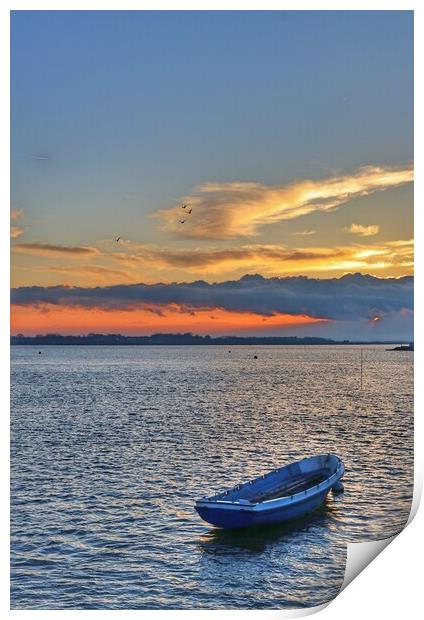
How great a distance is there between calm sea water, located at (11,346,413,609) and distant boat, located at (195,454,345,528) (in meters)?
0.51

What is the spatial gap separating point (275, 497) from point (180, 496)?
12.4ft

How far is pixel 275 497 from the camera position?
24.9 meters

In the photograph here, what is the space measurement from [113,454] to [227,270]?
151ft

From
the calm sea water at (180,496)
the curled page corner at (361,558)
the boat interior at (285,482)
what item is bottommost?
the calm sea water at (180,496)

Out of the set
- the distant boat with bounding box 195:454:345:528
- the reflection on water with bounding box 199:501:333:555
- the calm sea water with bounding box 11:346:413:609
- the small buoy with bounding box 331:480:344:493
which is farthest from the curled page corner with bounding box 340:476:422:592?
the small buoy with bounding box 331:480:344:493

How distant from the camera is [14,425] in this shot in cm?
4628

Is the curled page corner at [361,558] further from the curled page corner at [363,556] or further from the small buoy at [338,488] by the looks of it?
the small buoy at [338,488]

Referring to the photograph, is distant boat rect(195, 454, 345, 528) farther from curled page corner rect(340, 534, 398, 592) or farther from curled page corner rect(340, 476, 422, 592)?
curled page corner rect(340, 534, 398, 592)

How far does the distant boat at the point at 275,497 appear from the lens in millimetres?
21109

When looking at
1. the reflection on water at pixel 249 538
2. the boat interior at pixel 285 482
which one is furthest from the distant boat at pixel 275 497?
the reflection on water at pixel 249 538

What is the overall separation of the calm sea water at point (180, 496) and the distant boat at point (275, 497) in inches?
20.0

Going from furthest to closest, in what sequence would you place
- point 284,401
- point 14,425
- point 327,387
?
1. point 327,387
2. point 284,401
3. point 14,425

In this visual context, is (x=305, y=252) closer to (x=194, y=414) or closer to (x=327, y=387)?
(x=327, y=387)
